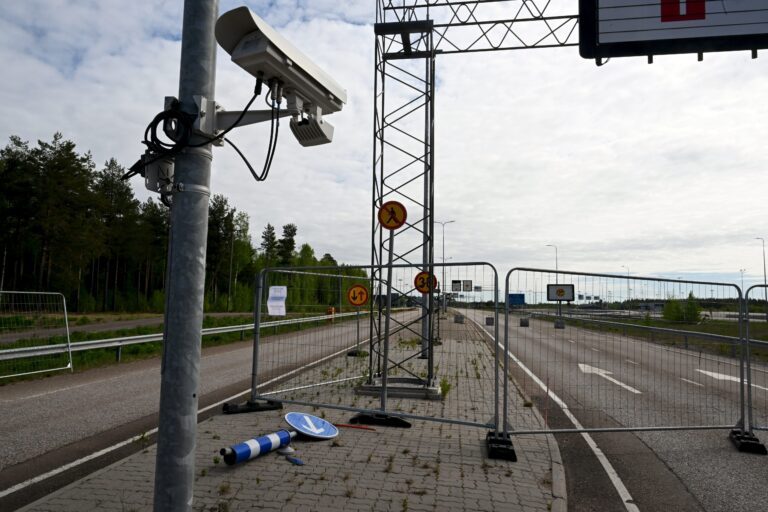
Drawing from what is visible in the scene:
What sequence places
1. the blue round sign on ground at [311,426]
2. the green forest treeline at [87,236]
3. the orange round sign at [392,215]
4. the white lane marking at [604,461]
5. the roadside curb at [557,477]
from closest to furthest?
the roadside curb at [557,477]
the white lane marking at [604,461]
the blue round sign on ground at [311,426]
the orange round sign at [392,215]
the green forest treeline at [87,236]

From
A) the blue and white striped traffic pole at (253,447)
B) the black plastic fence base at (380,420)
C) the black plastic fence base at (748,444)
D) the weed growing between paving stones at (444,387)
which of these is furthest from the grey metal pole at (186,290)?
the black plastic fence base at (748,444)

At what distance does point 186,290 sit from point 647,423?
6.93 metres

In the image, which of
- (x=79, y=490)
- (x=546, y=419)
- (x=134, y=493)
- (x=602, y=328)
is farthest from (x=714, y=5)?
(x=79, y=490)

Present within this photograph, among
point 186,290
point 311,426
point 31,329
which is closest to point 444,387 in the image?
point 311,426

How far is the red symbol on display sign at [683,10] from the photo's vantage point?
218 inches

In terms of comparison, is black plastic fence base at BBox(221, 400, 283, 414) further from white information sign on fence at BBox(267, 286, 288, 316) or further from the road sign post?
the road sign post

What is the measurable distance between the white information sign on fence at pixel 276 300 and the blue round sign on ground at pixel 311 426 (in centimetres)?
230

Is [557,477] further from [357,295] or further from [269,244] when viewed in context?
[269,244]

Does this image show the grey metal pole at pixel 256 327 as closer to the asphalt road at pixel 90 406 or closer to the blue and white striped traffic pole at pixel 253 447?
the asphalt road at pixel 90 406

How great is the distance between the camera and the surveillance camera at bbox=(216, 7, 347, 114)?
9.02 feet

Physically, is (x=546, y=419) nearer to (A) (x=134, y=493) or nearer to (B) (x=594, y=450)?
(B) (x=594, y=450)

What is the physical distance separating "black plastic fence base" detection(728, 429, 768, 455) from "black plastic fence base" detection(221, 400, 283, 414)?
6.27m

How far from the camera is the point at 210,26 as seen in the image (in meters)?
2.98

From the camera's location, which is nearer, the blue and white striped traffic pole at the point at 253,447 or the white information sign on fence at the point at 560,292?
the blue and white striped traffic pole at the point at 253,447
